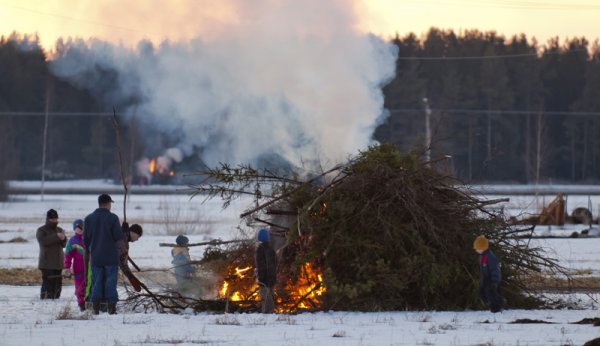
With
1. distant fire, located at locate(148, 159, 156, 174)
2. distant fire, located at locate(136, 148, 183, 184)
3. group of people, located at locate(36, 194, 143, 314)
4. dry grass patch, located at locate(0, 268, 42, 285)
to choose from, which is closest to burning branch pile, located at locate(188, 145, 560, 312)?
group of people, located at locate(36, 194, 143, 314)

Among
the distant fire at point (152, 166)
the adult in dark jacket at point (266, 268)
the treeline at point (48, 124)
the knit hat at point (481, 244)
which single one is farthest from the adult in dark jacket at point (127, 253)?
the distant fire at point (152, 166)

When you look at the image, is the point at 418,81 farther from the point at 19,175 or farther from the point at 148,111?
the point at 19,175

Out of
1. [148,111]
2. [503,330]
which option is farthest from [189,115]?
[503,330]

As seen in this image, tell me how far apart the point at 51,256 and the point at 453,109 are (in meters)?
75.3

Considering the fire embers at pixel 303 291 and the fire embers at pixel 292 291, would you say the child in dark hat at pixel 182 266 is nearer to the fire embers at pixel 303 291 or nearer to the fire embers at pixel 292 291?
the fire embers at pixel 292 291

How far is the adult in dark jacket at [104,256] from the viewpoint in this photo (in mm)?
15867

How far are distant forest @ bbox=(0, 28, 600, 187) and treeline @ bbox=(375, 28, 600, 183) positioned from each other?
0.33 feet

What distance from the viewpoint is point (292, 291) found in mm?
16531

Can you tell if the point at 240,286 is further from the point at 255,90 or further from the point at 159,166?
the point at 159,166

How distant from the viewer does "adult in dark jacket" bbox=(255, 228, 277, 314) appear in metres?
15.7

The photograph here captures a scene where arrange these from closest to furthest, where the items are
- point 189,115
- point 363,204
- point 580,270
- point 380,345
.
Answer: point 380,345 < point 363,204 < point 580,270 < point 189,115

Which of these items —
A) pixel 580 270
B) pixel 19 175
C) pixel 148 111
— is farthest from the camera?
pixel 19 175

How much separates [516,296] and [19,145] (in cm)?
8449

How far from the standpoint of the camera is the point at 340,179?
55.5 ft
